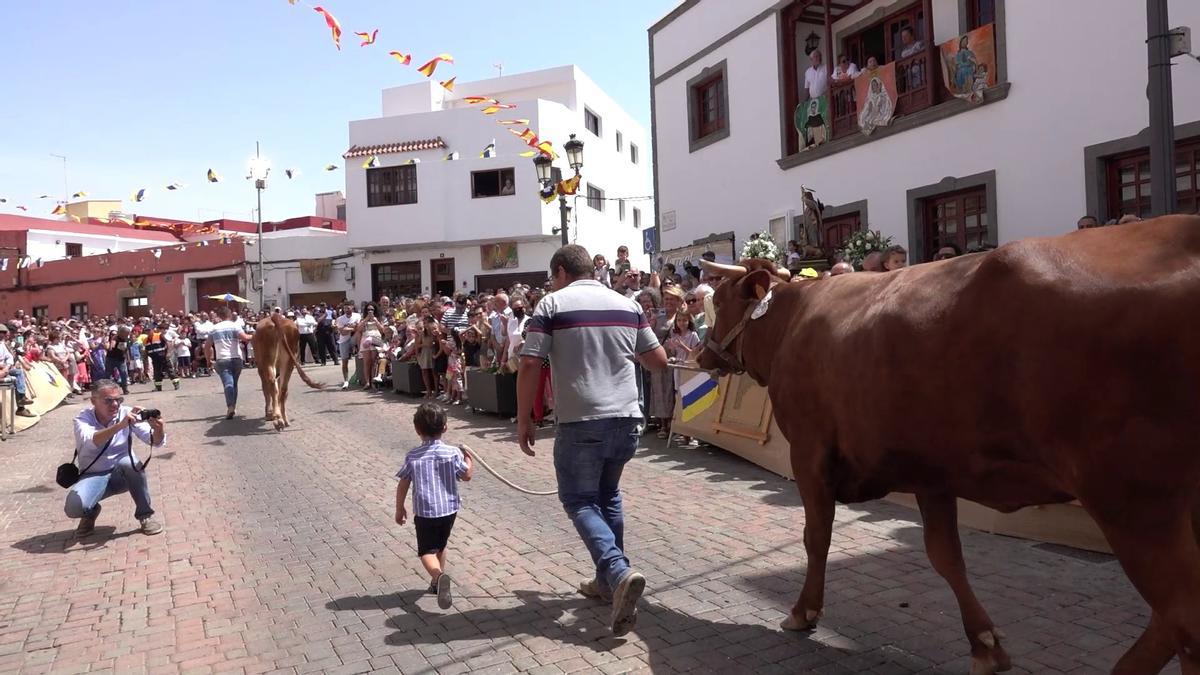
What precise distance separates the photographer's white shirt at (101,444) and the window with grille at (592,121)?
28624mm

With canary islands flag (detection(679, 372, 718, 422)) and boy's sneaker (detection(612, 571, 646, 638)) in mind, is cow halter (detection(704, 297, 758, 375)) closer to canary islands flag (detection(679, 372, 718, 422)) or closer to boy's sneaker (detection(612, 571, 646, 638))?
boy's sneaker (detection(612, 571, 646, 638))

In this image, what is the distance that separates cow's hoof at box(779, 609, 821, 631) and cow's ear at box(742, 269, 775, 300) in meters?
1.74

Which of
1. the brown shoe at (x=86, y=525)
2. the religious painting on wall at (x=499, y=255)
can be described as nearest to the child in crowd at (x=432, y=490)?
the brown shoe at (x=86, y=525)

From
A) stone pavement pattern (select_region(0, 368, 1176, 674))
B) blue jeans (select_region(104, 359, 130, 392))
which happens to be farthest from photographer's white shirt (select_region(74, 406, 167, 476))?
blue jeans (select_region(104, 359, 130, 392))

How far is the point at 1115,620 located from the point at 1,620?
6101mm

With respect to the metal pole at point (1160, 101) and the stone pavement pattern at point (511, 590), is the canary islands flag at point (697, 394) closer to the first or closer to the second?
the stone pavement pattern at point (511, 590)

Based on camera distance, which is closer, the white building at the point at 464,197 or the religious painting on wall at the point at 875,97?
the religious painting on wall at the point at 875,97

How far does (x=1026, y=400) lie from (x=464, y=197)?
30.2 meters

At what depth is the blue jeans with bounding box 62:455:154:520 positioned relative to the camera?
696cm

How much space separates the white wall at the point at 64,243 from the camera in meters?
44.6

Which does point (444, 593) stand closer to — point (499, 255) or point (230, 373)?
point (230, 373)

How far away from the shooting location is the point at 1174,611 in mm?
2779

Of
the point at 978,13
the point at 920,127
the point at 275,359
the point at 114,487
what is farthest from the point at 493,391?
the point at 978,13

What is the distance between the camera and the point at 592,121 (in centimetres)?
3600
